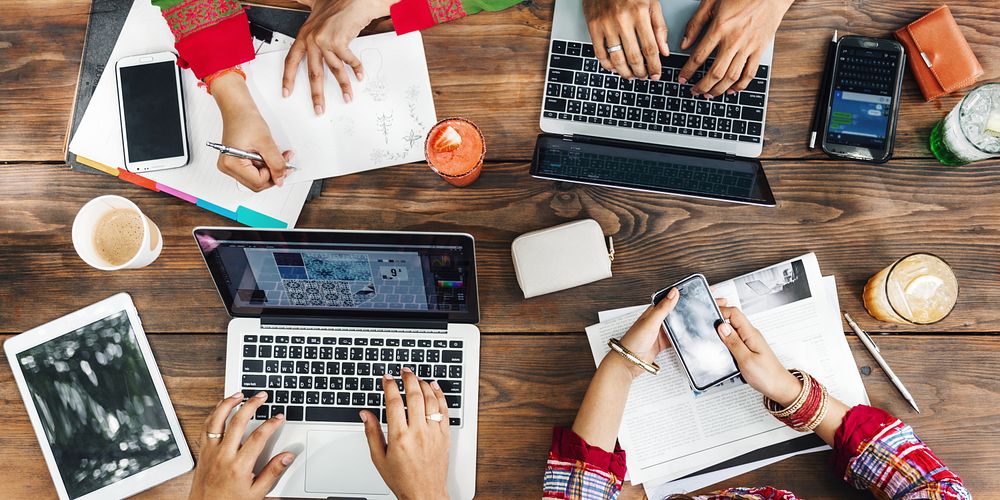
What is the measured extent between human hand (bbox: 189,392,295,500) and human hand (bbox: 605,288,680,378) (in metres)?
0.58

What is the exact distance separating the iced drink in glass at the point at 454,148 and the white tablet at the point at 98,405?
0.61 meters

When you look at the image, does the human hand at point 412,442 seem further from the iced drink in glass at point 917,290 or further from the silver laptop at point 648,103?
the iced drink in glass at point 917,290

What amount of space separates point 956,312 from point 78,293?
1.53 meters

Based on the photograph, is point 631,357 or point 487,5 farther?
point 487,5

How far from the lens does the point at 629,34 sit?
1.02 meters

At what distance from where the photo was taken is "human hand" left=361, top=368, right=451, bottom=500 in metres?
0.98

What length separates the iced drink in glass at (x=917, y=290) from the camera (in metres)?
1.01

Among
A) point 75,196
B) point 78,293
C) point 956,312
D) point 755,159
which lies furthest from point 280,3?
point 956,312

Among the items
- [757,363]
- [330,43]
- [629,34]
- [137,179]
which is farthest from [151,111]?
[757,363]

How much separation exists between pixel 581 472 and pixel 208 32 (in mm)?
974

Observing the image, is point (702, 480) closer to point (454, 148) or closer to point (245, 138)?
point (454, 148)

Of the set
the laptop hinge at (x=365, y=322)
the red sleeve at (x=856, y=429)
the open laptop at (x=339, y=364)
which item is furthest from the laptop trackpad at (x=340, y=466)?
the red sleeve at (x=856, y=429)

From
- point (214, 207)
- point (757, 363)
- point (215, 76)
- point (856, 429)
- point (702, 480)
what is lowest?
point (702, 480)

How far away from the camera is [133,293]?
3.62 feet
